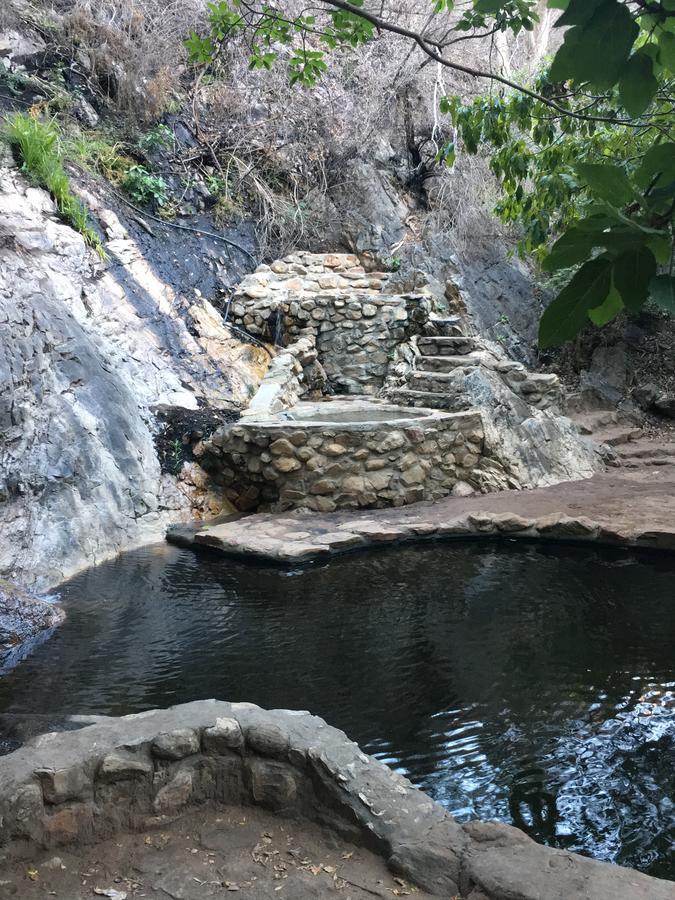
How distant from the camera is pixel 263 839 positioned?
215 cm

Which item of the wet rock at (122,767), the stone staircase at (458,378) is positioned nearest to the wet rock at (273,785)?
the wet rock at (122,767)

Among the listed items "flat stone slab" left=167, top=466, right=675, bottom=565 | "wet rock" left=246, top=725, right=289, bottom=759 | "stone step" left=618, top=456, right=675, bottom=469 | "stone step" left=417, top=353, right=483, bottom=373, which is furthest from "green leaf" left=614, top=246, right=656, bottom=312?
"stone step" left=618, top=456, right=675, bottom=469

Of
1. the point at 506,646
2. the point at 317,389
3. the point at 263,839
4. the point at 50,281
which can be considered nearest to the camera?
the point at 263,839

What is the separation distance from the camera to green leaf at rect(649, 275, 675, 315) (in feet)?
2.12

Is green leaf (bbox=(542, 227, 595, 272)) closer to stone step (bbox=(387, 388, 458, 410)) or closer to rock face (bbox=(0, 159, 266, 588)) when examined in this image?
rock face (bbox=(0, 159, 266, 588))

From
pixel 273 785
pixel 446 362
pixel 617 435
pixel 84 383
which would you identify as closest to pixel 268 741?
pixel 273 785

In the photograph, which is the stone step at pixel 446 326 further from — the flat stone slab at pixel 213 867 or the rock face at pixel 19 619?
the flat stone slab at pixel 213 867

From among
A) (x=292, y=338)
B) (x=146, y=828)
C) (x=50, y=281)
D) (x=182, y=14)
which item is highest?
(x=182, y=14)

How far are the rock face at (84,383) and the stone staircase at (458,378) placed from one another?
6.22 feet

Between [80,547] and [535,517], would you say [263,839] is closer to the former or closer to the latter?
[80,547]

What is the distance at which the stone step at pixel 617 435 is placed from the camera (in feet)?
29.6

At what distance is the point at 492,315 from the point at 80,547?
844 centimetres

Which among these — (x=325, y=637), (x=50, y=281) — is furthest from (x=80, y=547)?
(x=50, y=281)

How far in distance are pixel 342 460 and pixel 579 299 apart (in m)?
5.98
